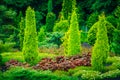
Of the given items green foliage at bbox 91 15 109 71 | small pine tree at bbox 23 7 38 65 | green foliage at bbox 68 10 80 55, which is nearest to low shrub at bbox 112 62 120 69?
green foliage at bbox 91 15 109 71

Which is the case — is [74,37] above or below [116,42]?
above

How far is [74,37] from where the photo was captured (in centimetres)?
2653

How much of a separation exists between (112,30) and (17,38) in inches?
490

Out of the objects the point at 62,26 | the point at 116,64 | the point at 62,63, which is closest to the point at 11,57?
the point at 62,63

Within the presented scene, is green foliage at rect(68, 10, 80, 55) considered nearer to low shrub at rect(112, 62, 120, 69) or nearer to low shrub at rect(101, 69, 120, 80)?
low shrub at rect(112, 62, 120, 69)

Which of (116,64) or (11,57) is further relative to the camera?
(11,57)

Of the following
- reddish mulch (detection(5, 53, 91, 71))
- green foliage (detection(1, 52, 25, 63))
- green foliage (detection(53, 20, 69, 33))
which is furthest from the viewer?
green foliage (detection(53, 20, 69, 33))

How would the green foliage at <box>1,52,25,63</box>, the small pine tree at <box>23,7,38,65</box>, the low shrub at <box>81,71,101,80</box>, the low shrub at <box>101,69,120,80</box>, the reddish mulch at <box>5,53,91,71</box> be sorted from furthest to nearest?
the green foliage at <box>1,52,25,63</box>, the small pine tree at <box>23,7,38,65</box>, the reddish mulch at <box>5,53,91,71</box>, the low shrub at <box>101,69,120,80</box>, the low shrub at <box>81,71,101,80</box>

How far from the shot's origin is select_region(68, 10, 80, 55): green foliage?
26.4 metres

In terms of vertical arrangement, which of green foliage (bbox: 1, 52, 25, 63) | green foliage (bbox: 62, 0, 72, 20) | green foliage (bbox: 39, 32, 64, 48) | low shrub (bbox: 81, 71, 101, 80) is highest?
green foliage (bbox: 62, 0, 72, 20)

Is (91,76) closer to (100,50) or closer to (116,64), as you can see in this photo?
(100,50)

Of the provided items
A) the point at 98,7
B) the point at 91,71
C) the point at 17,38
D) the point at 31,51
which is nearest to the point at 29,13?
the point at 31,51

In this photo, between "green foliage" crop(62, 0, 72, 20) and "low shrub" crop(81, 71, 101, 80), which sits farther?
"green foliage" crop(62, 0, 72, 20)

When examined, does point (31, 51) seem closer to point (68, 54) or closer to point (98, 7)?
point (68, 54)
